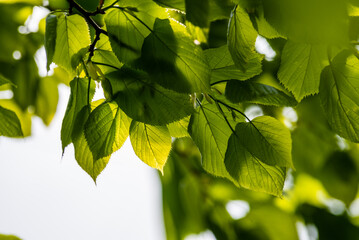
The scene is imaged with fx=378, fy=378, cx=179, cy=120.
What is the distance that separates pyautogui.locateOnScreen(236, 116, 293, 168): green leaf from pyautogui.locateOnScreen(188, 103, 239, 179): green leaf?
3cm

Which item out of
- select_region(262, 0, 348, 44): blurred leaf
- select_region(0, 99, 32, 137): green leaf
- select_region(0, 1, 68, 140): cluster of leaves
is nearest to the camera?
select_region(262, 0, 348, 44): blurred leaf

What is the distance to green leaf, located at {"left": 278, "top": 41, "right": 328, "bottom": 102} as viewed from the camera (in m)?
0.38

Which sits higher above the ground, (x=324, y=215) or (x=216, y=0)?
(x=216, y=0)

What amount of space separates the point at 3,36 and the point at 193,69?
1.70ft

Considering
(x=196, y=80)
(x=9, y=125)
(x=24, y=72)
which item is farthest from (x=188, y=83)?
(x=24, y=72)

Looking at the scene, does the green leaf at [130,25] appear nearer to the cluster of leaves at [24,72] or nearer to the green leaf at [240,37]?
the green leaf at [240,37]

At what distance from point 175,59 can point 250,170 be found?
15 centimetres

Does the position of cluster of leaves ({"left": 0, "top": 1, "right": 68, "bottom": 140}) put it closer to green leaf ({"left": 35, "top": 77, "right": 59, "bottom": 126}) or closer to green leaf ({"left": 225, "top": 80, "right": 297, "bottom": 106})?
green leaf ({"left": 35, "top": 77, "right": 59, "bottom": 126})

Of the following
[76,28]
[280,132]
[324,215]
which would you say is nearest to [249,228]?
[324,215]

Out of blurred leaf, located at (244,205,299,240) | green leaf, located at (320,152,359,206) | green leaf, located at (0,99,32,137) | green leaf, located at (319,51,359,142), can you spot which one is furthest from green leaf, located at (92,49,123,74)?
green leaf, located at (320,152,359,206)

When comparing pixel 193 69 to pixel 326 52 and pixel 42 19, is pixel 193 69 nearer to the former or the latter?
pixel 326 52

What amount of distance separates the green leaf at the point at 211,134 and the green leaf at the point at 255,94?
5cm

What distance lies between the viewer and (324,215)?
3.32ft

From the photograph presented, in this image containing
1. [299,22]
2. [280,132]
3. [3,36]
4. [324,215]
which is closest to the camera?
[299,22]
